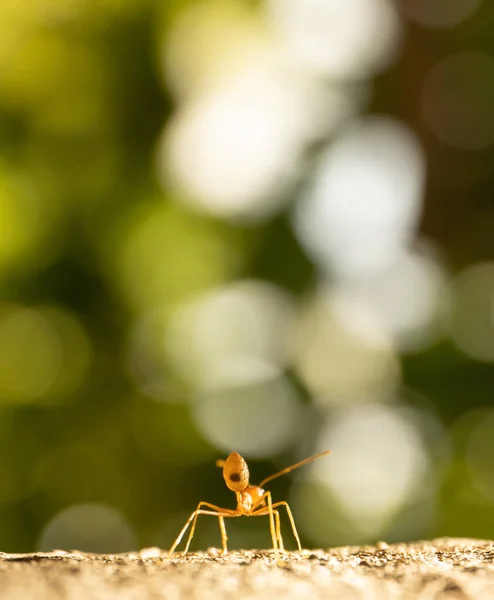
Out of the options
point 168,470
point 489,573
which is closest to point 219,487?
point 168,470

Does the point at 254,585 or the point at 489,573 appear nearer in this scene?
the point at 254,585

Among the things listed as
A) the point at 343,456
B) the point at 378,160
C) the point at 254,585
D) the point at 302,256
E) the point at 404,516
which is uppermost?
the point at 378,160

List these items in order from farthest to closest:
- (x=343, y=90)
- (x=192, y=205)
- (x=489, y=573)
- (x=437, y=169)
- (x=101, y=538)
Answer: (x=437, y=169) → (x=343, y=90) → (x=101, y=538) → (x=192, y=205) → (x=489, y=573)

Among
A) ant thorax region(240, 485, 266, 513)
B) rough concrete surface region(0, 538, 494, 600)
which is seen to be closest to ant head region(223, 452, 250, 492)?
ant thorax region(240, 485, 266, 513)

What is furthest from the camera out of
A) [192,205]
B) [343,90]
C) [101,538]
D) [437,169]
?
[437,169]

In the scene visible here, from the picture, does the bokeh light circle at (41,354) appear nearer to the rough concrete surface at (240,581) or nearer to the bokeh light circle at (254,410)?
the bokeh light circle at (254,410)

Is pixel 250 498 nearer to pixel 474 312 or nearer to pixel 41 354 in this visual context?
pixel 41 354

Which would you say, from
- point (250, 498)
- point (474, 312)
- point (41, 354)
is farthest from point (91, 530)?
point (250, 498)

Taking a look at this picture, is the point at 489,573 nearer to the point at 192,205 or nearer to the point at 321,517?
the point at 192,205
